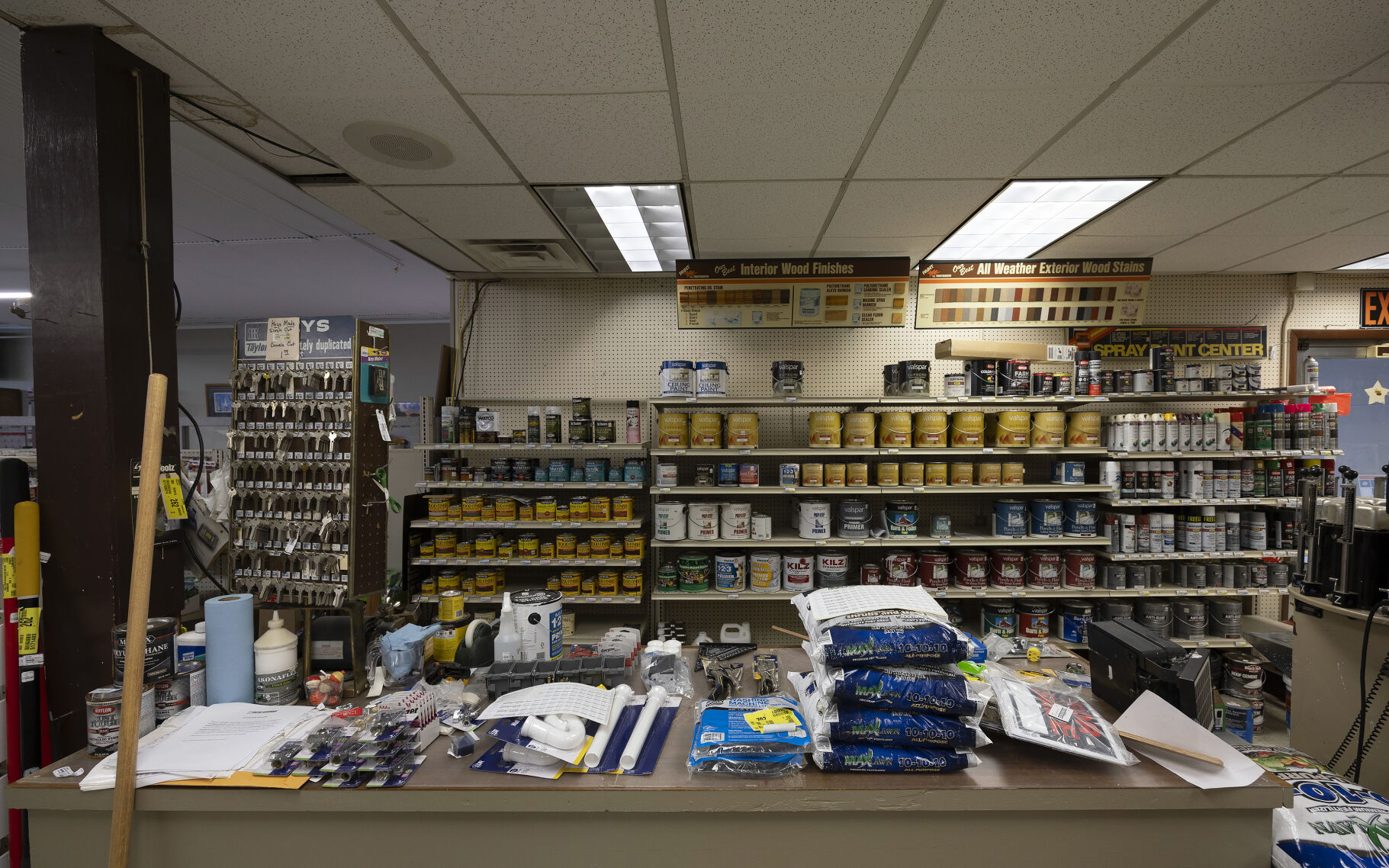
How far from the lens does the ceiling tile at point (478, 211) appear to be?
301 centimetres

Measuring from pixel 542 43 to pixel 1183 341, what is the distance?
5253mm

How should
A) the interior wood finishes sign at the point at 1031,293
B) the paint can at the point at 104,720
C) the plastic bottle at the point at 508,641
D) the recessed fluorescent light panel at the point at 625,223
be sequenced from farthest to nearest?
the interior wood finishes sign at the point at 1031,293 → the recessed fluorescent light panel at the point at 625,223 → the plastic bottle at the point at 508,641 → the paint can at the point at 104,720

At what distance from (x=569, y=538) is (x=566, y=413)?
3.62 feet

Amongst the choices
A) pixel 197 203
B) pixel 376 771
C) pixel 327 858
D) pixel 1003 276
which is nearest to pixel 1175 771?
pixel 376 771

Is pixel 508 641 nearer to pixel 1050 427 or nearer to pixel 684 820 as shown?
pixel 684 820

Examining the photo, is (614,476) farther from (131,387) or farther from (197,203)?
(197,203)

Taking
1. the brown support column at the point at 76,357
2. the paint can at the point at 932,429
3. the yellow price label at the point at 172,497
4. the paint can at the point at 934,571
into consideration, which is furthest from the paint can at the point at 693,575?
the brown support column at the point at 76,357

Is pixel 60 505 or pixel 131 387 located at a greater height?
pixel 131 387

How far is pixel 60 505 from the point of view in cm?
192

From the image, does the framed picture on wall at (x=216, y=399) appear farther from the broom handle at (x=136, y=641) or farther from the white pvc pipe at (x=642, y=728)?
the white pvc pipe at (x=642, y=728)

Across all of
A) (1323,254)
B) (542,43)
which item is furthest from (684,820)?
(1323,254)

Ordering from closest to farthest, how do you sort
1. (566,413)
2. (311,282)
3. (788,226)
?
(788,226), (566,413), (311,282)

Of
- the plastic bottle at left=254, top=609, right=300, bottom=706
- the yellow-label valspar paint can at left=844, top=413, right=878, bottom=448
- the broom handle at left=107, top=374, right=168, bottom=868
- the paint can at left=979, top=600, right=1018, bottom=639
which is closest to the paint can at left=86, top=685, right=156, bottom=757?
the broom handle at left=107, top=374, right=168, bottom=868

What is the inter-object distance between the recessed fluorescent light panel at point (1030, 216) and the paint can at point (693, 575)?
2.81 metres
